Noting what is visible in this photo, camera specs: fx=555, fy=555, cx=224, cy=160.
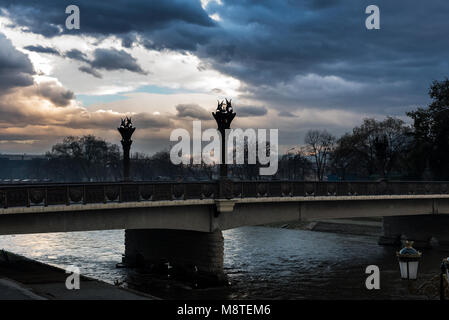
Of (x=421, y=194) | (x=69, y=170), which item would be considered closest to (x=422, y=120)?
(x=421, y=194)

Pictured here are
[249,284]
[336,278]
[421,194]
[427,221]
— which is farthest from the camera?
[427,221]

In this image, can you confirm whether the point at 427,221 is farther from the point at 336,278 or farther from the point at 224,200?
the point at 224,200

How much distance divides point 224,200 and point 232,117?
4.62 meters

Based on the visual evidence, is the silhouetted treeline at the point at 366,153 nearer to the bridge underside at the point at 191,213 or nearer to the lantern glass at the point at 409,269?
the bridge underside at the point at 191,213

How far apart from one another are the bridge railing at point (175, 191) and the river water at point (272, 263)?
5232 mm

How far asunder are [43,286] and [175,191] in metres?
9.58

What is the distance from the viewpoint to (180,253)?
33469 mm

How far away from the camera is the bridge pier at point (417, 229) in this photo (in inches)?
2037

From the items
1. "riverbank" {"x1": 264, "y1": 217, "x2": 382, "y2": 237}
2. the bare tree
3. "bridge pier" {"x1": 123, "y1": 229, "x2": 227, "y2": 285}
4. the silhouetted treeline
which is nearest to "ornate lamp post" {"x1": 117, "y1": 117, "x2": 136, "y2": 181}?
"bridge pier" {"x1": 123, "y1": 229, "x2": 227, "y2": 285}

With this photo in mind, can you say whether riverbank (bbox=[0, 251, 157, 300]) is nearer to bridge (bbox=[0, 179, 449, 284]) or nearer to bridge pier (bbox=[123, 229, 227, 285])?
bridge (bbox=[0, 179, 449, 284])

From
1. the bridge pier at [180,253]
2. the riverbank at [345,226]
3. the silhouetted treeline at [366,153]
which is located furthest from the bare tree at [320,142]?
the bridge pier at [180,253]

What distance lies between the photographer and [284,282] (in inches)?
1323

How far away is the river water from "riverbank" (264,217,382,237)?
7.67 feet

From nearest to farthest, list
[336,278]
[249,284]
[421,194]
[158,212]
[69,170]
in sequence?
[158,212], [249,284], [336,278], [421,194], [69,170]
